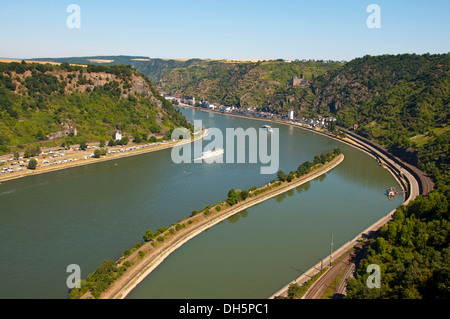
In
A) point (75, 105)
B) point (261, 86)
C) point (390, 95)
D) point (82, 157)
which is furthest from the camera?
point (261, 86)

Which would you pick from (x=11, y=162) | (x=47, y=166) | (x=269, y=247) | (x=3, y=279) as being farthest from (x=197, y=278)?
(x=11, y=162)

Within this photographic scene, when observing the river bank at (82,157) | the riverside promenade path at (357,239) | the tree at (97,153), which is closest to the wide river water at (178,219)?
the riverside promenade path at (357,239)

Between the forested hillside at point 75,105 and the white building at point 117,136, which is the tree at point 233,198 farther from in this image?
the forested hillside at point 75,105

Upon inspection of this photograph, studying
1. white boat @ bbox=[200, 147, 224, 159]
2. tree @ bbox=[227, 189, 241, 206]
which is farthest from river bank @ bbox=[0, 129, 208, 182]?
tree @ bbox=[227, 189, 241, 206]

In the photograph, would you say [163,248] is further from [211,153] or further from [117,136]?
[117,136]

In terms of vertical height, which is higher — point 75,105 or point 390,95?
point 390,95

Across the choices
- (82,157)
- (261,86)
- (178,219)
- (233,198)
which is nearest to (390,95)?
(261,86)
